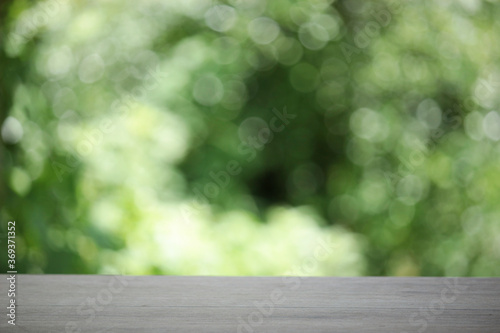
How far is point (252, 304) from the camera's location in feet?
4.36

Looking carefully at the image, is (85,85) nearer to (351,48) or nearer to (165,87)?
(165,87)

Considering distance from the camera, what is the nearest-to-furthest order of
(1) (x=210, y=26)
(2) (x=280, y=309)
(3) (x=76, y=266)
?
1. (2) (x=280, y=309)
2. (3) (x=76, y=266)
3. (1) (x=210, y=26)

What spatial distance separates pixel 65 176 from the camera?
2467mm

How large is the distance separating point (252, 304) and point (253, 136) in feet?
4.31

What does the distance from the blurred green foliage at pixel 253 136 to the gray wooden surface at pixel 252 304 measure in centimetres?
80

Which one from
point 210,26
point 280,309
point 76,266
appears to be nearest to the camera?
point 280,309

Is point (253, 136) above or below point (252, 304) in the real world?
below

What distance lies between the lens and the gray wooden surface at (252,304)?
115 cm

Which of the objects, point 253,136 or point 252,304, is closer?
point 252,304

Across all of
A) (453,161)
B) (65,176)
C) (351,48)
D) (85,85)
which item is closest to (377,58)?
(351,48)

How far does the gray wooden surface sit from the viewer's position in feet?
3.78

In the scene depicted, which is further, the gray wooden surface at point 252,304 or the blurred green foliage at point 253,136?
the blurred green foliage at point 253,136

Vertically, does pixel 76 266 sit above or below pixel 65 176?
below

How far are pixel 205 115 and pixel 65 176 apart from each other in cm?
71
